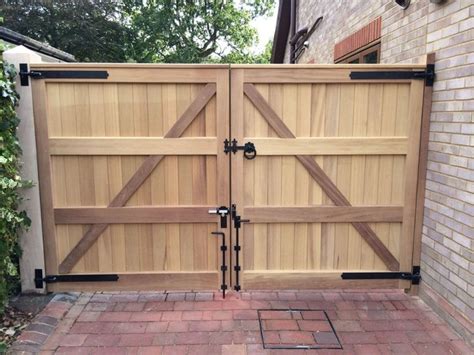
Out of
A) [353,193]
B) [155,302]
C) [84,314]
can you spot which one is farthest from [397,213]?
[84,314]

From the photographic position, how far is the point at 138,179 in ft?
11.0

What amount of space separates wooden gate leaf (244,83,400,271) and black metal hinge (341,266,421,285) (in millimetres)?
61

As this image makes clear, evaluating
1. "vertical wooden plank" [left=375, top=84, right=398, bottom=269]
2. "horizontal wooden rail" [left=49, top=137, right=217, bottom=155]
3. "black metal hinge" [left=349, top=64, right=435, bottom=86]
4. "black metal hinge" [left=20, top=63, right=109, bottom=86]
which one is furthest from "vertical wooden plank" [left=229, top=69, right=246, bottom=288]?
"vertical wooden plank" [left=375, top=84, right=398, bottom=269]

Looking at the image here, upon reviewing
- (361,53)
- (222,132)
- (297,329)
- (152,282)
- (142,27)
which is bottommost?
(297,329)

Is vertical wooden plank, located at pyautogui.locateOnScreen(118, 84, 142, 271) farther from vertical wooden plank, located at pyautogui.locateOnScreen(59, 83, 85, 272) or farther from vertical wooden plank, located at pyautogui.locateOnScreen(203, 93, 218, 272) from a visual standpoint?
vertical wooden plank, located at pyautogui.locateOnScreen(203, 93, 218, 272)

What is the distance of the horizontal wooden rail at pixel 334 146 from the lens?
3.33m

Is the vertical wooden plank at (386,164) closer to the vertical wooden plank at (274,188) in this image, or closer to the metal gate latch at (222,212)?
the vertical wooden plank at (274,188)

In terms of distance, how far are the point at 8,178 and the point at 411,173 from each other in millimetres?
3168

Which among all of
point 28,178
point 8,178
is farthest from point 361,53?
point 8,178

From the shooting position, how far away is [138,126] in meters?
3.30

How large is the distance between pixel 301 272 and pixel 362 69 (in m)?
1.78

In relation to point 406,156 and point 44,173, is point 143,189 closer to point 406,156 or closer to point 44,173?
point 44,173

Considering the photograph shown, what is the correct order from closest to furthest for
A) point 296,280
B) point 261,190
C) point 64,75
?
point 64,75
point 261,190
point 296,280

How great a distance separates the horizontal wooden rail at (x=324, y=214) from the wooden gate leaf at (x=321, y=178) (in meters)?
0.07
